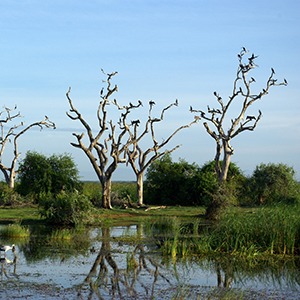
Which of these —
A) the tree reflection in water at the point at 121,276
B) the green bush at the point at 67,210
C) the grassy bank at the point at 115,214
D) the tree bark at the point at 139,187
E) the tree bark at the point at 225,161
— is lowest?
the tree reflection in water at the point at 121,276

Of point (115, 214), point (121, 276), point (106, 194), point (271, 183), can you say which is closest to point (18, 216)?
point (115, 214)

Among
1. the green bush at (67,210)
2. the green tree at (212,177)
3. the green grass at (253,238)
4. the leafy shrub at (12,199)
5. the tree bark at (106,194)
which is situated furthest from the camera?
the green tree at (212,177)

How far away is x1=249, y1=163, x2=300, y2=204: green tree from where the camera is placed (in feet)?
104

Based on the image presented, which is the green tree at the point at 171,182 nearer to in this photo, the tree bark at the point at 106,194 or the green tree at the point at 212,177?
the green tree at the point at 212,177

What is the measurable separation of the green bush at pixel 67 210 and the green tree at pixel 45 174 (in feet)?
32.8

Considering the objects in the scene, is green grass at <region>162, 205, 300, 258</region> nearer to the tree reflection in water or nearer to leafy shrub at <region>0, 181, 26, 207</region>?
the tree reflection in water

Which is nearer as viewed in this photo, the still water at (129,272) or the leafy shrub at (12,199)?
the still water at (129,272)

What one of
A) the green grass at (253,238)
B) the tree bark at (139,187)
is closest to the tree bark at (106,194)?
the tree bark at (139,187)

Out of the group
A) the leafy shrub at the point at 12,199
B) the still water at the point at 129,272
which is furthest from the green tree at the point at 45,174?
the still water at the point at 129,272

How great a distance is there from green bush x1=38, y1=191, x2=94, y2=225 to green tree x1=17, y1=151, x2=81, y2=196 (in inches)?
393

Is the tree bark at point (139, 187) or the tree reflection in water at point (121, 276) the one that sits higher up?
the tree bark at point (139, 187)

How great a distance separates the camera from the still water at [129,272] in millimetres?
9109

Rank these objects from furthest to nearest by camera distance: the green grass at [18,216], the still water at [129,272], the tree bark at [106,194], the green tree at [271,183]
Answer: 1. the green tree at [271,183]
2. the tree bark at [106,194]
3. the green grass at [18,216]
4. the still water at [129,272]

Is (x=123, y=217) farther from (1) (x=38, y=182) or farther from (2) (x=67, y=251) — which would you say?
(2) (x=67, y=251)
